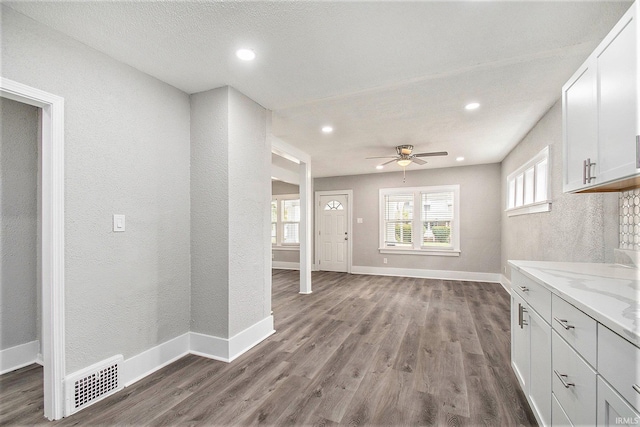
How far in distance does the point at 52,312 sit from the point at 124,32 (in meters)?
1.90

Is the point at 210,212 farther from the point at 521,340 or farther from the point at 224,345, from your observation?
the point at 521,340

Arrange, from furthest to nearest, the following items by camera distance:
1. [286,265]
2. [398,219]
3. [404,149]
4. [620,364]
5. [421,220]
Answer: [286,265] < [398,219] < [421,220] < [404,149] < [620,364]

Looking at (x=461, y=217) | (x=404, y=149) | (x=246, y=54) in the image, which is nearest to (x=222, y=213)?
(x=246, y=54)

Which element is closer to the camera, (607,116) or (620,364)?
(620,364)

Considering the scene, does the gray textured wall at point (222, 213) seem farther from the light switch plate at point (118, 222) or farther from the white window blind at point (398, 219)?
the white window blind at point (398, 219)

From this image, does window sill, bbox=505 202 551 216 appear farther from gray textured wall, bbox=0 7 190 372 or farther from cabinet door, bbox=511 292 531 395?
gray textured wall, bbox=0 7 190 372

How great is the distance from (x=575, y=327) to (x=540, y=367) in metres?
Answer: 0.60

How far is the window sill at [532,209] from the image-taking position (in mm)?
3240

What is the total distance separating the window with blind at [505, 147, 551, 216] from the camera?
10.8 feet

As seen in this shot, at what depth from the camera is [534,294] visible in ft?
5.65

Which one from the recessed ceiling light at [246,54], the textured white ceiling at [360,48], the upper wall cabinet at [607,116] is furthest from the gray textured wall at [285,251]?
the upper wall cabinet at [607,116]

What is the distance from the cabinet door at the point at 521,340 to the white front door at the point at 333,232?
5.19 metres

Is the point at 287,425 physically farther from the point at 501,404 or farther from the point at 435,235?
the point at 435,235

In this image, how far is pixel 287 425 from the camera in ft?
5.76
